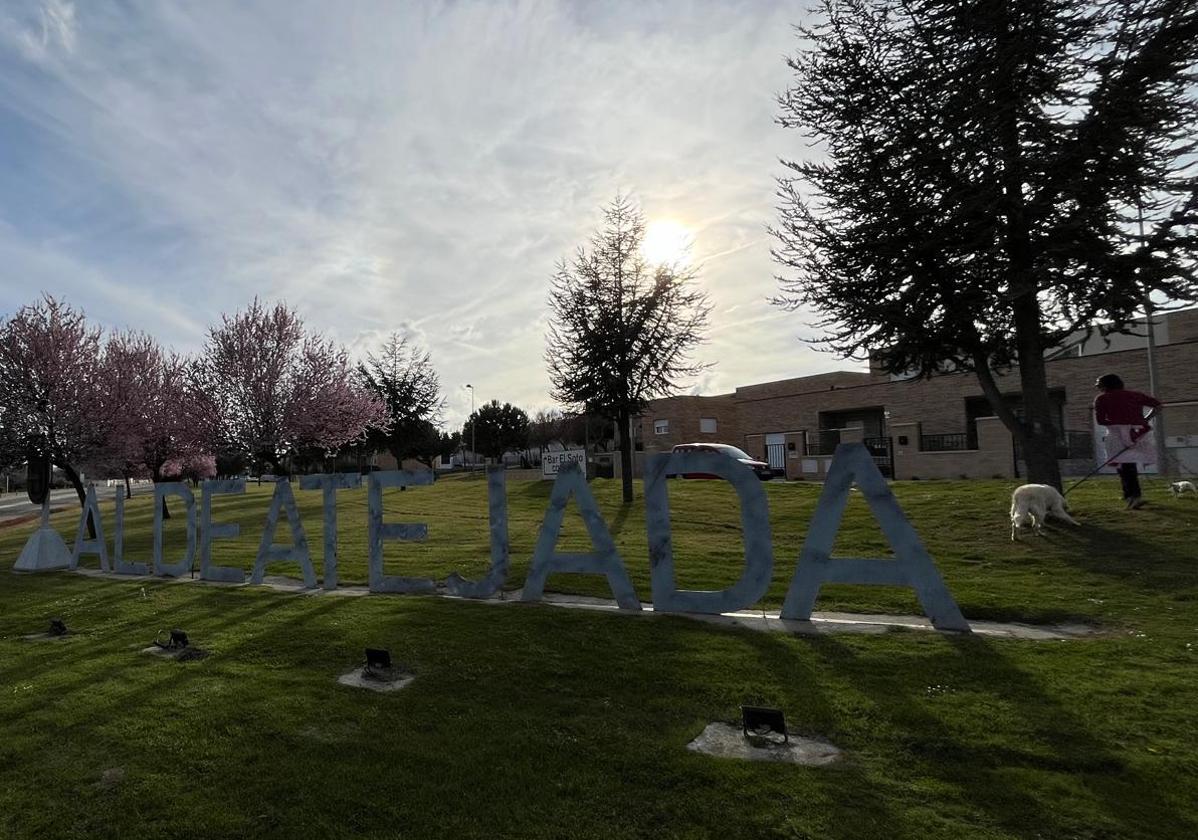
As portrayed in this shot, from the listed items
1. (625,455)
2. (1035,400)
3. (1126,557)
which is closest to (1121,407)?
(1035,400)

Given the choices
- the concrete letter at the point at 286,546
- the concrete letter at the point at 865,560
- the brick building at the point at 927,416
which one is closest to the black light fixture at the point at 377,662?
the concrete letter at the point at 865,560

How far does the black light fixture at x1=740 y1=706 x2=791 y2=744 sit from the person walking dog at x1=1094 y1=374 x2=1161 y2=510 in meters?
8.08

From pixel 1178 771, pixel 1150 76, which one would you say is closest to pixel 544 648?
pixel 1178 771

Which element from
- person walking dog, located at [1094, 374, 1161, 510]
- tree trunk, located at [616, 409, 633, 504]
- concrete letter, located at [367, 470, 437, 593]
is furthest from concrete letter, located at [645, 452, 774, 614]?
tree trunk, located at [616, 409, 633, 504]

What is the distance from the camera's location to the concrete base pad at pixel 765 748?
3.41 metres

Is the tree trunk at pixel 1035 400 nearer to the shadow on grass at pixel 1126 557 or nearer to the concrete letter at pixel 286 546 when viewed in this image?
the shadow on grass at pixel 1126 557

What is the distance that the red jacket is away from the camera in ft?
29.9

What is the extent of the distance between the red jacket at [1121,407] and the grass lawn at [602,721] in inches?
95.3

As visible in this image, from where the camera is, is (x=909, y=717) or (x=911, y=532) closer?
(x=909, y=717)

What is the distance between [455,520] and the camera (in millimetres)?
16656

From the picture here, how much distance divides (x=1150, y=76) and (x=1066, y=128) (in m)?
1.06

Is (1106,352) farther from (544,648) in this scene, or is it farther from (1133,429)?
(544,648)

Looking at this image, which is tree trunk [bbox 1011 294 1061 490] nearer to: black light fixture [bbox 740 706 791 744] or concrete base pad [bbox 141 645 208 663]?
black light fixture [bbox 740 706 791 744]

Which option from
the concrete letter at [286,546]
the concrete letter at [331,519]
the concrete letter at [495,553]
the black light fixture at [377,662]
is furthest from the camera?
the concrete letter at [286,546]
